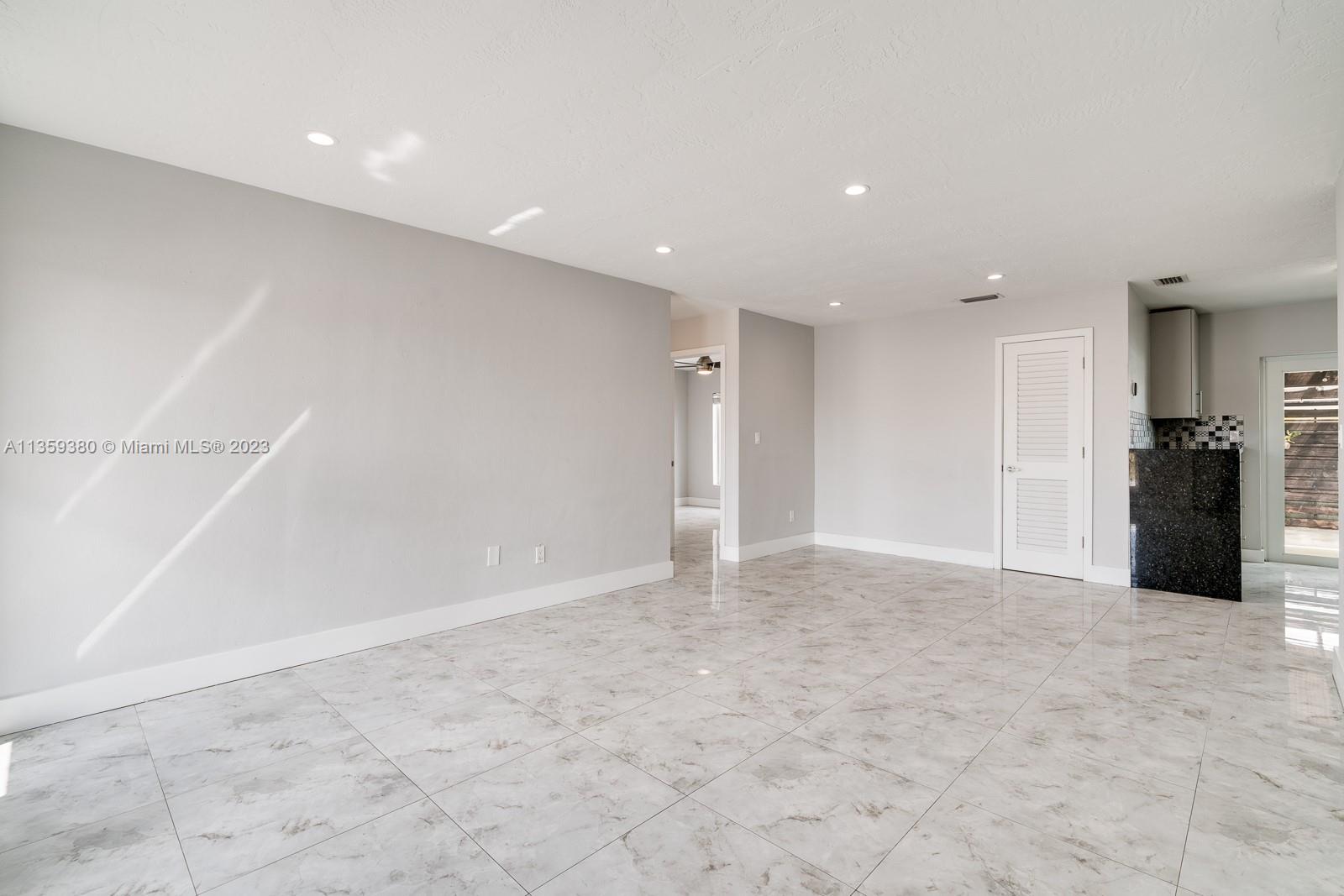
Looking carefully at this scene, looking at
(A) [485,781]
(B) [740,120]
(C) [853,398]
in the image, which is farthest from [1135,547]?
(A) [485,781]

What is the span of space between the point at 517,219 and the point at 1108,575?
556 centimetres

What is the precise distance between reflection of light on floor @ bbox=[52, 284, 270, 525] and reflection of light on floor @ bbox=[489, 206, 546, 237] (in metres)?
1.32

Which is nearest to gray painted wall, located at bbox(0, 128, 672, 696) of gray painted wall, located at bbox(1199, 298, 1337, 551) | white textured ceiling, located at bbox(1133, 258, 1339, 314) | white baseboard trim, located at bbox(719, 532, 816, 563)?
white baseboard trim, located at bbox(719, 532, 816, 563)

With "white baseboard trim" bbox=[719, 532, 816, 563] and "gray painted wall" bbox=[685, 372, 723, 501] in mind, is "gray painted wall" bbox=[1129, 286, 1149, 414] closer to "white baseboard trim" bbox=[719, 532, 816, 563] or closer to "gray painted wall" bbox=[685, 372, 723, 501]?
"white baseboard trim" bbox=[719, 532, 816, 563]

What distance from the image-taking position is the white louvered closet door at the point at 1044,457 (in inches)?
217

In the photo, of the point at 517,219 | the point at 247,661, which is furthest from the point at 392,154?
the point at 247,661

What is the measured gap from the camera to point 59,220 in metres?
2.80

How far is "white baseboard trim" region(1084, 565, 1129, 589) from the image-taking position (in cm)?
528

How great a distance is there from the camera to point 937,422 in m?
6.42

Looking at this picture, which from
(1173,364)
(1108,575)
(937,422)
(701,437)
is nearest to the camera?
(1108,575)

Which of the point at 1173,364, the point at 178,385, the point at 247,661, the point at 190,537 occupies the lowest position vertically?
the point at 247,661

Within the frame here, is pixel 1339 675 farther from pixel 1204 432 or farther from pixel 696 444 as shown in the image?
pixel 696 444

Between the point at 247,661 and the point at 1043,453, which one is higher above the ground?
the point at 1043,453

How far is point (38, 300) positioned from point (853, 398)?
21.3 feet
